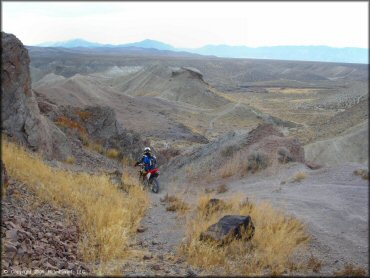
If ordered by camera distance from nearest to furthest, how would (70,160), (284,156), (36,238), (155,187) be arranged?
(36,238)
(155,187)
(70,160)
(284,156)

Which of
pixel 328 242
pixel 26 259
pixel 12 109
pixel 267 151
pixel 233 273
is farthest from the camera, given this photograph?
pixel 267 151

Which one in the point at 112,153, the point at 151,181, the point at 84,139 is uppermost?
the point at 84,139

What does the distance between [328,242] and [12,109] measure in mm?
9765

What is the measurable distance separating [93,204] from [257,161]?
27.6ft

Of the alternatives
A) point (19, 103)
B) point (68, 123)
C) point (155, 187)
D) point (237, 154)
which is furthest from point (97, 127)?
point (155, 187)

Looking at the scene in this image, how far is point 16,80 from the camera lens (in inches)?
510

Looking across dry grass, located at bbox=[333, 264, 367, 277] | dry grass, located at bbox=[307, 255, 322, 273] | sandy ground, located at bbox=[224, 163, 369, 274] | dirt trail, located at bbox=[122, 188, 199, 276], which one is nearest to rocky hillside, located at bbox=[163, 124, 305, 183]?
sandy ground, located at bbox=[224, 163, 369, 274]

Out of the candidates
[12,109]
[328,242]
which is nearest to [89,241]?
[328,242]

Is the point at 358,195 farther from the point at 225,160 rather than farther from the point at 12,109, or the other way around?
the point at 12,109

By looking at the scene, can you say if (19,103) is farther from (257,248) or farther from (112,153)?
(257,248)

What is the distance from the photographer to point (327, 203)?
870 centimetres

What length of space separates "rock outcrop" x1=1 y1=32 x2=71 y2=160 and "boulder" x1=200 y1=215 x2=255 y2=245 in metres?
7.96

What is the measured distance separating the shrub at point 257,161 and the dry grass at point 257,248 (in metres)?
6.99

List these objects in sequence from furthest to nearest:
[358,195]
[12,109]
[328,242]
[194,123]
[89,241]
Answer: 1. [194,123]
2. [12,109]
3. [358,195]
4. [328,242]
5. [89,241]
